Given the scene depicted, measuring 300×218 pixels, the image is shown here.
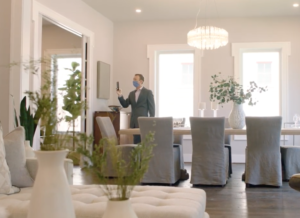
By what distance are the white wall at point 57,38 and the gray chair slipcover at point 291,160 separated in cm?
497

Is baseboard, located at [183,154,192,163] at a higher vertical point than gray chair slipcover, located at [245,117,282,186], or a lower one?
lower

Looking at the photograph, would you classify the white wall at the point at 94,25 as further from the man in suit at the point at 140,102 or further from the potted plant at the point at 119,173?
the potted plant at the point at 119,173

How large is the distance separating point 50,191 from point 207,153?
143 inches

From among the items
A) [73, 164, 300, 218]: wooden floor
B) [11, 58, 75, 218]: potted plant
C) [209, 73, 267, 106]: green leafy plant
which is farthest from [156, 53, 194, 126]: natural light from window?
[11, 58, 75, 218]: potted plant

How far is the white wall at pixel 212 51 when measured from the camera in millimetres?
7562

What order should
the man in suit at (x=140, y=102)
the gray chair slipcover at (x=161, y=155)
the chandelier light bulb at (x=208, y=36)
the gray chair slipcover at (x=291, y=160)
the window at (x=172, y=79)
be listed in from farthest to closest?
the window at (x=172, y=79) → the man in suit at (x=140, y=102) → the chandelier light bulb at (x=208, y=36) → the gray chair slipcover at (x=291, y=160) → the gray chair slipcover at (x=161, y=155)

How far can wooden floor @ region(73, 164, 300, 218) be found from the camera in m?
3.45

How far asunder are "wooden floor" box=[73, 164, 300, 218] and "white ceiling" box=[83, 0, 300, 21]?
324cm

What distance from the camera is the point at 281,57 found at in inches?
302

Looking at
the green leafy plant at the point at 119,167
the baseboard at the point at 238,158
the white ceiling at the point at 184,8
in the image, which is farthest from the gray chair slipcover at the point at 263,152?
the green leafy plant at the point at 119,167

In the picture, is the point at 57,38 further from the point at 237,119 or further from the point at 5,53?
the point at 237,119

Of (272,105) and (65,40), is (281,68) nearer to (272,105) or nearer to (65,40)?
(272,105)

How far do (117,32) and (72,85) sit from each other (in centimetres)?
697

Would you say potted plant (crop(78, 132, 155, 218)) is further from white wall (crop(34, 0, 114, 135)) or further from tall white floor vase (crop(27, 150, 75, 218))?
white wall (crop(34, 0, 114, 135))
